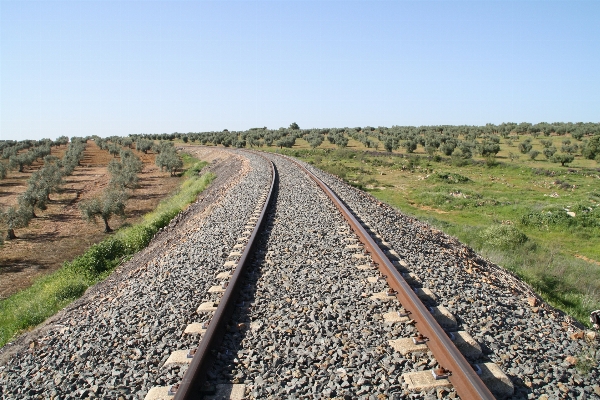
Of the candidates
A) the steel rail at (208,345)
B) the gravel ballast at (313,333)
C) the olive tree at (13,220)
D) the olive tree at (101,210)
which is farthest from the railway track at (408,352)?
the olive tree at (13,220)

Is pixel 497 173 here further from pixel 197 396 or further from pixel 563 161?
pixel 197 396

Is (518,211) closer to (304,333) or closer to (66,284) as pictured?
(304,333)

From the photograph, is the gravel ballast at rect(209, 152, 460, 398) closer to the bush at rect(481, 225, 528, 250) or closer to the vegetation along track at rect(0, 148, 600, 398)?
the vegetation along track at rect(0, 148, 600, 398)

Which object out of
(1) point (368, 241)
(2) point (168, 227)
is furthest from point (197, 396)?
(2) point (168, 227)

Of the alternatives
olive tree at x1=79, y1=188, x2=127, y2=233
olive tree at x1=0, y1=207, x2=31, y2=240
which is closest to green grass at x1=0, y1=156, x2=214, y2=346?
olive tree at x1=79, y1=188, x2=127, y2=233

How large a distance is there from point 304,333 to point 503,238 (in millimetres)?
9930

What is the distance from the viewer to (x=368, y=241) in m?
8.38

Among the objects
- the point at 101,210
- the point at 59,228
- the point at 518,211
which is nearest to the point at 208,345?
the point at 518,211

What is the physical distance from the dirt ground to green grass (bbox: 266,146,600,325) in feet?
45.1

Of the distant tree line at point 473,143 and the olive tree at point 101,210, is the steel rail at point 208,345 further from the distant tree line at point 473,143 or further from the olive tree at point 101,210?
the distant tree line at point 473,143

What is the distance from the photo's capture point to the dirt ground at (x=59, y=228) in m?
15.7

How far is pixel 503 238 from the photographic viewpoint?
41.9 ft

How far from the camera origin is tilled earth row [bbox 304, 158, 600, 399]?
408cm

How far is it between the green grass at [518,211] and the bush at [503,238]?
0.09 feet
